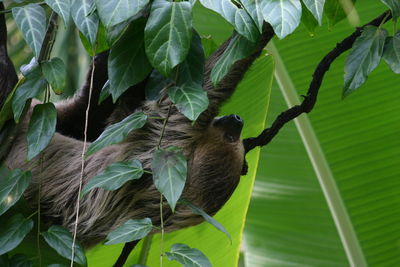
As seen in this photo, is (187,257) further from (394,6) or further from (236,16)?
(394,6)

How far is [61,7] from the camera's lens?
1.51 meters

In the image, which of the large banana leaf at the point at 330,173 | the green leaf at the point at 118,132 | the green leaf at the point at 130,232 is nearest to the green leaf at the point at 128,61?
the green leaf at the point at 118,132

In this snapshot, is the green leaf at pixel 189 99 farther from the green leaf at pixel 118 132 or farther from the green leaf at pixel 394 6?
the green leaf at pixel 394 6

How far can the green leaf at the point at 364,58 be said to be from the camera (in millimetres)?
1585

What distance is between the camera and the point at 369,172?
108 inches

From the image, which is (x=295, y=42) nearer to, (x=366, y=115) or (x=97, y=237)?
(x=366, y=115)

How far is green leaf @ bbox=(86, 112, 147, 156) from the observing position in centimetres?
158

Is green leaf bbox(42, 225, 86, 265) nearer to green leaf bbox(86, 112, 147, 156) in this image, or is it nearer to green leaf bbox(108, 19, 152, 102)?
green leaf bbox(86, 112, 147, 156)

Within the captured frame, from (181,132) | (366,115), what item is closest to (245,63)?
(181,132)

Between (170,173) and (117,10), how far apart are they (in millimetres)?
382

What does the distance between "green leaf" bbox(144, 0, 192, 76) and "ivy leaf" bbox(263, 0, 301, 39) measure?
18cm

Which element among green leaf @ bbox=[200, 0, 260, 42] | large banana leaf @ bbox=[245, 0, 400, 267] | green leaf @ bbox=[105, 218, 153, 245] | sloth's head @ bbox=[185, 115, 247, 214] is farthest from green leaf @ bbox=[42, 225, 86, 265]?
large banana leaf @ bbox=[245, 0, 400, 267]

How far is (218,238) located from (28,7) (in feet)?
4.06

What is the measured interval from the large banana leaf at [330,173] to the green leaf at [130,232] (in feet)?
4.34
